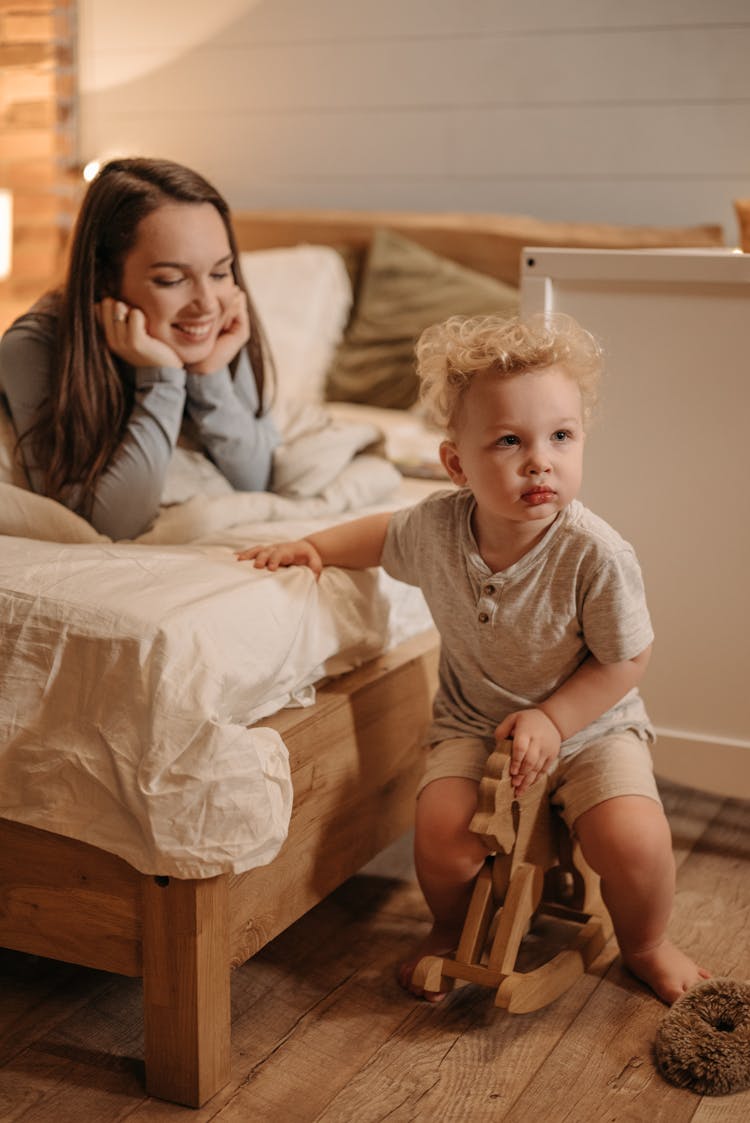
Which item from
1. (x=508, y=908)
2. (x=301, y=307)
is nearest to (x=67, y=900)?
(x=508, y=908)

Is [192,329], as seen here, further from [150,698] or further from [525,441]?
[150,698]

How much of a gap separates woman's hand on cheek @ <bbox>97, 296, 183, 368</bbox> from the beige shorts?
0.57 meters

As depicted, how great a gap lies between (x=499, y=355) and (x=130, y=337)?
1.57 ft

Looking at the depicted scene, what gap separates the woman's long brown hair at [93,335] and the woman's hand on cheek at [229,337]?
0.37 feet

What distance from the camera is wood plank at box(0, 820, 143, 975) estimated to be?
1.15m

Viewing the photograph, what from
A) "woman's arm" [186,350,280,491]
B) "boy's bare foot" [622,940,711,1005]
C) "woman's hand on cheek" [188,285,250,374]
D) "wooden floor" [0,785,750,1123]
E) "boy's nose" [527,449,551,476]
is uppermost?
"woman's hand on cheek" [188,285,250,374]

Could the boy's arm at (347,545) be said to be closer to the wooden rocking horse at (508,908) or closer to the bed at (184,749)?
the bed at (184,749)

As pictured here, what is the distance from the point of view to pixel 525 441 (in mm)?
1274

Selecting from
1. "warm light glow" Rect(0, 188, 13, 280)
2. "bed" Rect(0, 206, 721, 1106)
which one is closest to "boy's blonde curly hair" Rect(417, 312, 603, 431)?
"bed" Rect(0, 206, 721, 1106)

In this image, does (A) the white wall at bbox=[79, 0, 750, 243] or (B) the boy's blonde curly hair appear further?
(A) the white wall at bbox=[79, 0, 750, 243]

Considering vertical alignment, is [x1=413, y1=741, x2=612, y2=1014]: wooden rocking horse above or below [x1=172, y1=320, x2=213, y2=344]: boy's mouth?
below

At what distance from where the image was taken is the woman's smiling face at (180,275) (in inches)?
59.1

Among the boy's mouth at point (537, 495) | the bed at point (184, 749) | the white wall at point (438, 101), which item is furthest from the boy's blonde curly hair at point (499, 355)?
the white wall at point (438, 101)

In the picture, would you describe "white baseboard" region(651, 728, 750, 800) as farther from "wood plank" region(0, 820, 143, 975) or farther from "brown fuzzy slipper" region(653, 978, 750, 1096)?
"wood plank" region(0, 820, 143, 975)
